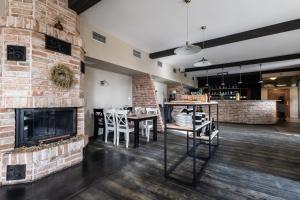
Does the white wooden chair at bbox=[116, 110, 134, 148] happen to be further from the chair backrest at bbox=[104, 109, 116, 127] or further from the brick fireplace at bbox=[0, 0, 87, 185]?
the brick fireplace at bbox=[0, 0, 87, 185]

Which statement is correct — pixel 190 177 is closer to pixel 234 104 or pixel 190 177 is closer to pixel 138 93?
pixel 138 93

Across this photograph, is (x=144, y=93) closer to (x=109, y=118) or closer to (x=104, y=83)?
(x=104, y=83)

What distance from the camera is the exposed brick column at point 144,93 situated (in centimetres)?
588

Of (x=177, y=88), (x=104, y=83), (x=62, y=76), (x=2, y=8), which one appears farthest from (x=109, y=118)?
(x=177, y=88)

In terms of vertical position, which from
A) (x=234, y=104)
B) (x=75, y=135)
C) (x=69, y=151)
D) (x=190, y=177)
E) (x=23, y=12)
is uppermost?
(x=23, y=12)

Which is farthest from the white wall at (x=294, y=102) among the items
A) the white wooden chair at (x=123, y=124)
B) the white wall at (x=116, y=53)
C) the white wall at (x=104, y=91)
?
the white wooden chair at (x=123, y=124)

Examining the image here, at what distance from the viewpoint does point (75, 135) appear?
10.1ft

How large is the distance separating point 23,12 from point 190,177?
11.6 ft

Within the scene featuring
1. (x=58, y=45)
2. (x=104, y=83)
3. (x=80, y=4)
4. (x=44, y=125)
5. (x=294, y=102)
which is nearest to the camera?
(x=44, y=125)

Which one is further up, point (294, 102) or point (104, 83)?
point (104, 83)

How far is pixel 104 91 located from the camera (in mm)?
5480

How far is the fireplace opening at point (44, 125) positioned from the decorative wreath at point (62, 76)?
434mm

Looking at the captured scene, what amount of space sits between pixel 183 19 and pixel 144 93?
3155 mm

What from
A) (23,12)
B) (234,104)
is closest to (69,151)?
(23,12)
